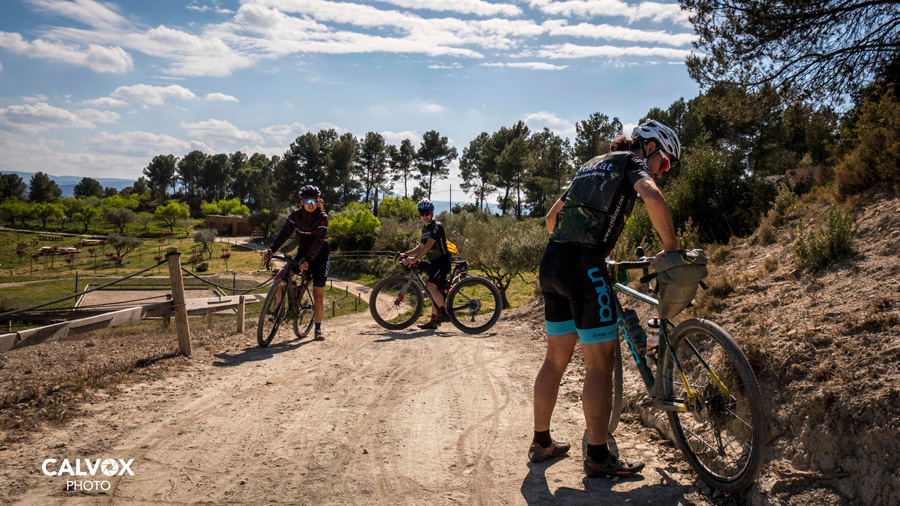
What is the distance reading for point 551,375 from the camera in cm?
312

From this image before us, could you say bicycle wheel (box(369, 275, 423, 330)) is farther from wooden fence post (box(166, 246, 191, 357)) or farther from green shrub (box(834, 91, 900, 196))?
green shrub (box(834, 91, 900, 196))

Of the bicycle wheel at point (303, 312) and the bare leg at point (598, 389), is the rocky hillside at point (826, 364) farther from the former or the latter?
the bicycle wheel at point (303, 312)

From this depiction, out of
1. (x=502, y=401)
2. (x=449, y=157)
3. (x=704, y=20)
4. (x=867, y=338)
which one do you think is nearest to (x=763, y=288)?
(x=867, y=338)

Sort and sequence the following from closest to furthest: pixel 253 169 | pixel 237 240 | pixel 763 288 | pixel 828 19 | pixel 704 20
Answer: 1. pixel 763 288
2. pixel 828 19
3. pixel 704 20
4. pixel 237 240
5. pixel 253 169

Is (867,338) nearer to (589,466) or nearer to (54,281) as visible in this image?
(589,466)

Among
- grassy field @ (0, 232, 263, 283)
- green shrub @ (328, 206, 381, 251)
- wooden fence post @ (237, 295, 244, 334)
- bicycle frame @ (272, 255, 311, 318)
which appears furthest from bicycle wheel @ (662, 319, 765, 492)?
grassy field @ (0, 232, 263, 283)

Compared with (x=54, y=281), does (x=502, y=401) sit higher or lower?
higher

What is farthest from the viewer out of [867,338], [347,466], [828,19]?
[828,19]

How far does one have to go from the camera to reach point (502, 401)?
14.5 feet

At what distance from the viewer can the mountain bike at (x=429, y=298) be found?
8.33 meters

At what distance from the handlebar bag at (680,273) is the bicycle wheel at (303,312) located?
6.09 metres

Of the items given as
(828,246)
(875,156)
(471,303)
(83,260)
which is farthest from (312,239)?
(83,260)

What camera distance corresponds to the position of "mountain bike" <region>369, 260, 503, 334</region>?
27.3ft

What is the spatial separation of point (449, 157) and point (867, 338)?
81484 millimetres
